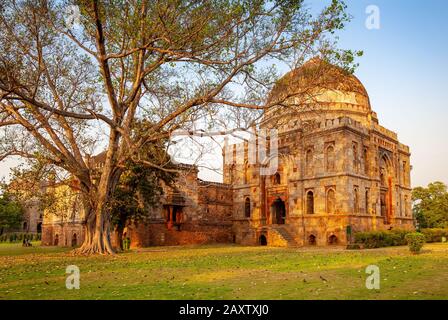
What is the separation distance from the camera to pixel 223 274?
11.5 m

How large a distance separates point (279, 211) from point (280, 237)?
5468mm

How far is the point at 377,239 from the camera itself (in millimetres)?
26844

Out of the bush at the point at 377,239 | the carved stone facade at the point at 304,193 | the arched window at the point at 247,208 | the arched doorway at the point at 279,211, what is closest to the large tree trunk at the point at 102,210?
the carved stone facade at the point at 304,193

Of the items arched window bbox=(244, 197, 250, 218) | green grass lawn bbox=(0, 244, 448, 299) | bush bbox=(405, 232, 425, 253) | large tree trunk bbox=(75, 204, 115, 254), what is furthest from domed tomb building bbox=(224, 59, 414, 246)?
green grass lawn bbox=(0, 244, 448, 299)

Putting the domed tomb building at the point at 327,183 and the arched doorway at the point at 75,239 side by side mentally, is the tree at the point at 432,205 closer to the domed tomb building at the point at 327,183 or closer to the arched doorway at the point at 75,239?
the domed tomb building at the point at 327,183

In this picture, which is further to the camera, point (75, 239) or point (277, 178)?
point (75, 239)

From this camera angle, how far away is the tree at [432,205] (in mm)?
49094

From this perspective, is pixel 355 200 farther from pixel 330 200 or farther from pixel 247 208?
pixel 247 208

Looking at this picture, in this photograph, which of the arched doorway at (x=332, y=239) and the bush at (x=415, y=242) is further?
the arched doorway at (x=332, y=239)

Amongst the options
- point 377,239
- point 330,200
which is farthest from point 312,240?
point 377,239

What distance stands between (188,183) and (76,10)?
23.0 metres

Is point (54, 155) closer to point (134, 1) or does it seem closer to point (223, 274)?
point (134, 1)

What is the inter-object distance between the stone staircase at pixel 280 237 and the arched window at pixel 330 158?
641 centimetres
